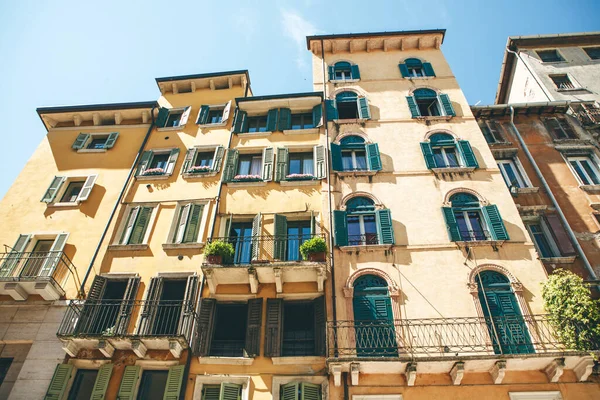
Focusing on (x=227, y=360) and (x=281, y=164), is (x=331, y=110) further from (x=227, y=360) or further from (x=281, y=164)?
(x=227, y=360)

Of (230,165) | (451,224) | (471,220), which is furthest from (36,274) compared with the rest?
(471,220)

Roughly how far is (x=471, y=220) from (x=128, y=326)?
12.2m

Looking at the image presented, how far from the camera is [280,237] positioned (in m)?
14.1

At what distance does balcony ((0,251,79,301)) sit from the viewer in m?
13.0

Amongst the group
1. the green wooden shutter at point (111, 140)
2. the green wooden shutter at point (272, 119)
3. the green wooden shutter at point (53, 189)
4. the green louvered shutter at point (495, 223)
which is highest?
the green wooden shutter at point (272, 119)

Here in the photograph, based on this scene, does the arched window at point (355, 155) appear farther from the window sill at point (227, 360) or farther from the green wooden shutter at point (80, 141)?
the green wooden shutter at point (80, 141)

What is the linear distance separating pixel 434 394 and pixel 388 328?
82.9 inches

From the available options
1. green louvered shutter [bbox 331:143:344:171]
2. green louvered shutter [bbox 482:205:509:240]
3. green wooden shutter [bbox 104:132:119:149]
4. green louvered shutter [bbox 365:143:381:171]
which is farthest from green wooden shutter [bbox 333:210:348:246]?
green wooden shutter [bbox 104:132:119:149]

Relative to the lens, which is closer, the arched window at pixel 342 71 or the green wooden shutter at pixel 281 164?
the green wooden shutter at pixel 281 164

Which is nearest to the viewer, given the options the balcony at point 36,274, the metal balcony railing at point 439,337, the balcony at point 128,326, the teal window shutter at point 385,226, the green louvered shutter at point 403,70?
the metal balcony railing at point 439,337

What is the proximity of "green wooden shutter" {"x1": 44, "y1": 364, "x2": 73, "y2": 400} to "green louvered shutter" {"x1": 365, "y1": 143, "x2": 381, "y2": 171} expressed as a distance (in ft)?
40.6

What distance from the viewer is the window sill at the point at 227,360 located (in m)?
11.6

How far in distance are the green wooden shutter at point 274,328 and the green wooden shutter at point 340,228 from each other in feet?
9.83

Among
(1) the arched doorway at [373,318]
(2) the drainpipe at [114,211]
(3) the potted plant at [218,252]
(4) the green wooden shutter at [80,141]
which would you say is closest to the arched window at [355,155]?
(1) the arched doorway at [373,318]
